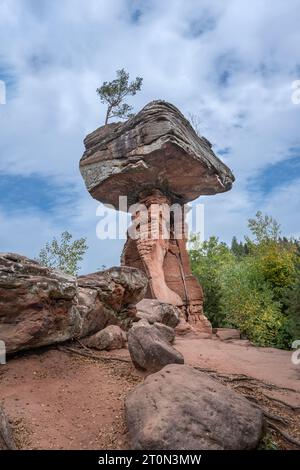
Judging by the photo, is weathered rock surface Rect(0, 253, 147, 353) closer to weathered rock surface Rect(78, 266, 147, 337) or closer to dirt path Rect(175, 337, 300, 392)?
weathered rock surface Rect(78, 266, 147, 337)

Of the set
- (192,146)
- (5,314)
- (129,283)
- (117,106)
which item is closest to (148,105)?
(192,146)

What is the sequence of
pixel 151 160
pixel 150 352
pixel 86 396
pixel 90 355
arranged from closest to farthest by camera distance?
1. pixel 86 396
2. pixel 150 352
3. pixel 90 355
4. pixel 151 160

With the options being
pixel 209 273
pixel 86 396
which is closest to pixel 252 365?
pixel 86 396

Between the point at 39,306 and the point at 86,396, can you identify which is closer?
the point at 86,396

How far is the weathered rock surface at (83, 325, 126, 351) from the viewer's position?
7.07m

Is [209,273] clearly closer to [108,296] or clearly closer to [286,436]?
[108,296]

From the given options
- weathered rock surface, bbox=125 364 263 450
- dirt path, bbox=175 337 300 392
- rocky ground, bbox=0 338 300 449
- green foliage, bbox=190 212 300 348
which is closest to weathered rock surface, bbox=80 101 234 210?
green foliage, bbox=190 212 300 348

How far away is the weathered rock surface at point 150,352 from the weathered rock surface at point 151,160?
10.3 m

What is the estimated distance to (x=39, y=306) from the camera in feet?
19.6

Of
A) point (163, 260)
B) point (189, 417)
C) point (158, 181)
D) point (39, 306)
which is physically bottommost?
point (189, 417)

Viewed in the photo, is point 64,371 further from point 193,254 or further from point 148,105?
point 193,254

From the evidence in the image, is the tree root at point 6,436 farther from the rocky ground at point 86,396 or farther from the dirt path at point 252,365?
the dirt path at point 252,365

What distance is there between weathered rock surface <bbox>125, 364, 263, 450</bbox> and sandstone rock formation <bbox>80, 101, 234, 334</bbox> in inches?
446

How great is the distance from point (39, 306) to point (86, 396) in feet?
5.74
